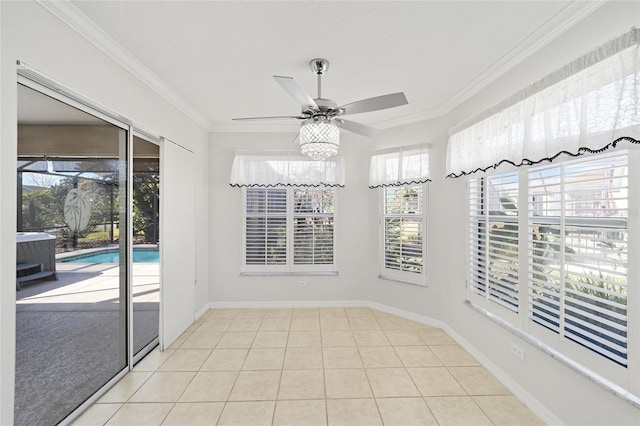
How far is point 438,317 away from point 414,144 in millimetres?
2167

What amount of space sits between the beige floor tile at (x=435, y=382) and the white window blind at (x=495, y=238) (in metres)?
0.78

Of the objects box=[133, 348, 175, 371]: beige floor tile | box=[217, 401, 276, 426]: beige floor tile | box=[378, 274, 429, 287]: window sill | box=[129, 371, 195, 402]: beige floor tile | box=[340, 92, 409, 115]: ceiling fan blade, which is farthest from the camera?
box=[378, 274, 429, 287]: window sill

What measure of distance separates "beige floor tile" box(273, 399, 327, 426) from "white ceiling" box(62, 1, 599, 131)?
8.69 ft

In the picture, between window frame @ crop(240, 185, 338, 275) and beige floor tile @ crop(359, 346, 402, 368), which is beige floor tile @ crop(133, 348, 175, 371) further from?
beige floor tile @ crop(359, 346, 402, 368)

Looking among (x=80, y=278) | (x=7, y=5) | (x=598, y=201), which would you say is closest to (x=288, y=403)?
(x=80, y=278)

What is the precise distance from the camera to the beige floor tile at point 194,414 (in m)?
1.85

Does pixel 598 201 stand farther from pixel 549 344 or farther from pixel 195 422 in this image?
pixel 195 422

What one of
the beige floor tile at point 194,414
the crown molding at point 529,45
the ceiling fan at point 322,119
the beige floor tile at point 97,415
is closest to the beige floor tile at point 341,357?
the beige floor tile at point 194,414

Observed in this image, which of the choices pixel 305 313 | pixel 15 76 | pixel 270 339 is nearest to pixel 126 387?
pixel 270 339

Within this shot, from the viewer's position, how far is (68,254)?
180 centimetres

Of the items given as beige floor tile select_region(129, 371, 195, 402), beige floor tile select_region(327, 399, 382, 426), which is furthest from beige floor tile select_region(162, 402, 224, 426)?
beige floor tile select_region(327, 399, 382, 426)

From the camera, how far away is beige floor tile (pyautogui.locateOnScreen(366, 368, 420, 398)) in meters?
2.14

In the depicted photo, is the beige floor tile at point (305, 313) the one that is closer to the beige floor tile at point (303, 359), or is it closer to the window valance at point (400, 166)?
the beige floor tile at point (303, 359)

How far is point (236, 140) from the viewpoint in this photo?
3.87 metres
